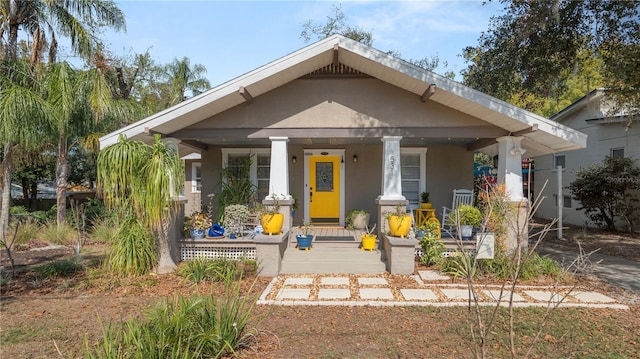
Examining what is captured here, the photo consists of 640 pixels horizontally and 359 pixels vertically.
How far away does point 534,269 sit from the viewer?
6.94m

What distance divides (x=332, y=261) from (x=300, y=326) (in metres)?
3.12

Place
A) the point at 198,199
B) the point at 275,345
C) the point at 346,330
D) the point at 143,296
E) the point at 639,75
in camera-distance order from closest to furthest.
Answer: the point at 275,345 → the point at 346,330 → the point at 143,296 → the point at 639,75 → the point at 198,199

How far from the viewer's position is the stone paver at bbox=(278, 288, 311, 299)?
233 inches

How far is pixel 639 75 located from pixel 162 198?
30.5ft

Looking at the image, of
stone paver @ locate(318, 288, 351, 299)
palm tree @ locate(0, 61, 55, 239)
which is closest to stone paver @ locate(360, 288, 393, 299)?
stone paver @ locate(318, 288, 351, 299)

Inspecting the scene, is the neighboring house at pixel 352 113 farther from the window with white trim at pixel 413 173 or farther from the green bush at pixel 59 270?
the green bush at pixel 59 270

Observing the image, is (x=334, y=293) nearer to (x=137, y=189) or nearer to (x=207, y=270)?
(x=207, y=270)

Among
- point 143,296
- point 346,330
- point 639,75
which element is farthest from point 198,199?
point 639,75

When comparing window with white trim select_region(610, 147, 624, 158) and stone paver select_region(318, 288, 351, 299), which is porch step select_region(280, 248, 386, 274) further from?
window with white trim select_region(610, 147, 624, 158)

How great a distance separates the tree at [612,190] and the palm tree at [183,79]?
24003 mm

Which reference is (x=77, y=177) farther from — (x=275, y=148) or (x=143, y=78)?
(x=275, y=148)

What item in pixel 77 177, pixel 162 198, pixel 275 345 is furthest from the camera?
pixel 77 177

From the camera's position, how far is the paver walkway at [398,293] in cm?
559

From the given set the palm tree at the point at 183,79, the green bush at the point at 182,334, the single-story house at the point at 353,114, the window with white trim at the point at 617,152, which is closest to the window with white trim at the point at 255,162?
the single-story house at the point at 353,114
